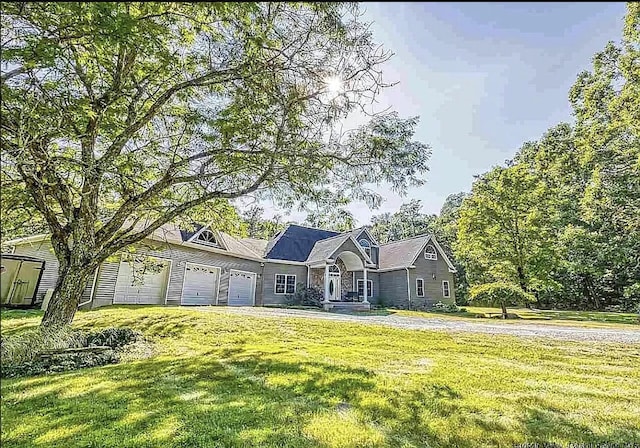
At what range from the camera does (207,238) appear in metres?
17.7

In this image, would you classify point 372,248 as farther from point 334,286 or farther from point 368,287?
point 334,286

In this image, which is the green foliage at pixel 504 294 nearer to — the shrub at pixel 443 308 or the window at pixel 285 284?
the shrub at pixel 443 308

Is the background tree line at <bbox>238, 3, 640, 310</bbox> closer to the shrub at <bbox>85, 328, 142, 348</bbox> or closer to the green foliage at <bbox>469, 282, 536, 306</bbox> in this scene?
the green foliage at <bbox>469, 282, 536, 306</bbox>

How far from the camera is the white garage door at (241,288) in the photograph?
61.3 ft

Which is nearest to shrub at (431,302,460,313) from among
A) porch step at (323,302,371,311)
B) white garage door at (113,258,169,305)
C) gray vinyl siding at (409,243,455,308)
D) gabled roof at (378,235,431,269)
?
gray vinyl siding at (409,243,455,308)

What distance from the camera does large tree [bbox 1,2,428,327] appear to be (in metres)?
3.63

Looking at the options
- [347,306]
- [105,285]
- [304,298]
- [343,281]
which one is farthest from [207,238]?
[343,281]

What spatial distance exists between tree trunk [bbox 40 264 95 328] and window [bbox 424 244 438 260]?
20.7 m

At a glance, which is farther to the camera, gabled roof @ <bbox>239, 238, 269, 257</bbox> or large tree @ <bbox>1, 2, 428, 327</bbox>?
gabled roof @ <bbox>239, 238, 269, 257</bbox>

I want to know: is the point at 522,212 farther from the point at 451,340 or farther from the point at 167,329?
the point at 167,329

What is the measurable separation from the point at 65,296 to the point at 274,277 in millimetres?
13641

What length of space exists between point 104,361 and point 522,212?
23.2m

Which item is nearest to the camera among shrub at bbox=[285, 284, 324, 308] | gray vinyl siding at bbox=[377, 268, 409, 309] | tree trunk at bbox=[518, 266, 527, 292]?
tree trunk at bbox=[518, 266, 527, 292]

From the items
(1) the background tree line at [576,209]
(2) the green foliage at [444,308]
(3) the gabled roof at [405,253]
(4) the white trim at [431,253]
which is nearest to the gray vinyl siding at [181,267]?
(1) the background tree line at [576,209]
